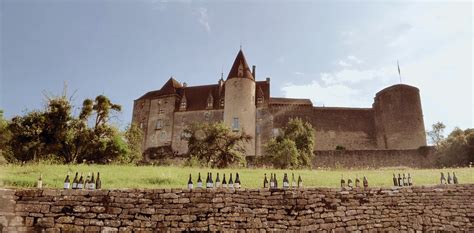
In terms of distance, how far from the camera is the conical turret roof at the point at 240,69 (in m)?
43.4

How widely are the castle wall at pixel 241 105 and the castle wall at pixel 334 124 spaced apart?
323 cm

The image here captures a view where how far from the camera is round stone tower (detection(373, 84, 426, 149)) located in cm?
4347

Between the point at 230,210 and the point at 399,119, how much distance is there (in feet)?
133

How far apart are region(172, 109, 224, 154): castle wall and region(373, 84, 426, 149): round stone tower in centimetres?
1972

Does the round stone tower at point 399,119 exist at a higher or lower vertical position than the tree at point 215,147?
higher

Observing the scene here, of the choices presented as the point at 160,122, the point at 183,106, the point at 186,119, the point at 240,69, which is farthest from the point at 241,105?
the point at 160,122

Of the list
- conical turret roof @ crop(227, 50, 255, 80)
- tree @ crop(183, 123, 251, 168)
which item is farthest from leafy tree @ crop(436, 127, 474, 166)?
conical turret roof @ crop(227, 50, 255, 80)

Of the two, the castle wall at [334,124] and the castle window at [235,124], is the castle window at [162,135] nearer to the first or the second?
the castle window at [235,124]

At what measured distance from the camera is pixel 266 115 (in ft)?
145

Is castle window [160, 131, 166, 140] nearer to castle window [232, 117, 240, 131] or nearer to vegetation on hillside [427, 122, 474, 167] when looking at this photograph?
castle window [232, 117, 240, 131]

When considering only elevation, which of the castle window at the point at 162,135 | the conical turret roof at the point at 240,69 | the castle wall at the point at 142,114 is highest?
the conical turret roof at the point at 240,69

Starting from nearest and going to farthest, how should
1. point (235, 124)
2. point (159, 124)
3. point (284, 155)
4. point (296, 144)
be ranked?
point (284, 155), point (296, 144), point (235, 124), point (159, 124)

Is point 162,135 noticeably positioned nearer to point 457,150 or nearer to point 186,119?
Answer: point 186,119

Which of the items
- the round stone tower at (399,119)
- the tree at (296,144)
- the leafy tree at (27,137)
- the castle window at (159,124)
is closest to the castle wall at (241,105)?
the tree at (296,144)
